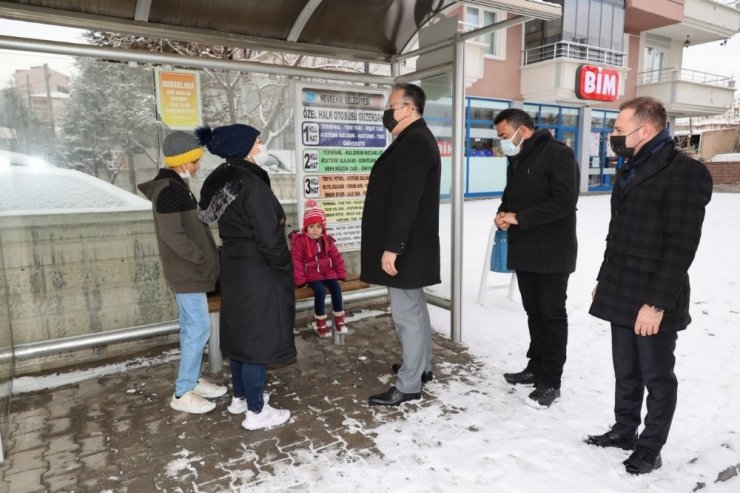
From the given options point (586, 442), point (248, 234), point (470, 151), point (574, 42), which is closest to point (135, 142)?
point (248, 234)

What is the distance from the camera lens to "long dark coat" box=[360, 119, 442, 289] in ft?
9.87

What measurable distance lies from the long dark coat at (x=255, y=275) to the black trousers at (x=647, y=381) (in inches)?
74.2

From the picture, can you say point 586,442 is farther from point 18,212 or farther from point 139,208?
point 18,212

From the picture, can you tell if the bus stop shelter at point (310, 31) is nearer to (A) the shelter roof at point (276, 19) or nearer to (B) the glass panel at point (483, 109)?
(A) the shelter roof at point (276, 19)

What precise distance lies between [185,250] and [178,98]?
190 cm

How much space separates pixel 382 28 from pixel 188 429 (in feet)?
12.9

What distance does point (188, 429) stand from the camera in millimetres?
3080

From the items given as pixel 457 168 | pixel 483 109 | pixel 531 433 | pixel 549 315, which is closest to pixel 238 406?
pixel 531 433

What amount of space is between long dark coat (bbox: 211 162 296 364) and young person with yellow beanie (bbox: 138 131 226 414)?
0.27 m

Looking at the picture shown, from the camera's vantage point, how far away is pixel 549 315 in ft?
10.9

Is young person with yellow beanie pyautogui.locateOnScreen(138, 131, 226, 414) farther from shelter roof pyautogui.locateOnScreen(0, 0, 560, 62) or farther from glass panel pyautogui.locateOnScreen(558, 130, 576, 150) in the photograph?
glass panel pyautogui.locateOnScreen(558, 130, 576, 150)

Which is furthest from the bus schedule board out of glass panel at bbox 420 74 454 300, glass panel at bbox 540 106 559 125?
glass panel at bbox 540 106 559 125

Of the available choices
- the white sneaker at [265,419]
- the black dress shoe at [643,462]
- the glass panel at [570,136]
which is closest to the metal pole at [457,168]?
the white sneaker at [265,419]

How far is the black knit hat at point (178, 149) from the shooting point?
3043 millimetres
